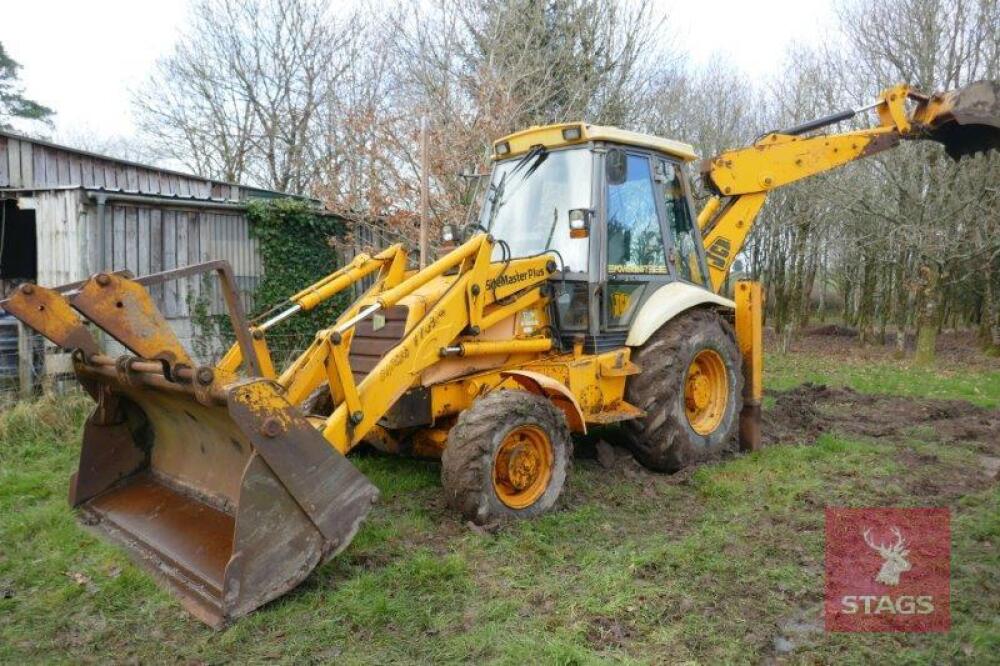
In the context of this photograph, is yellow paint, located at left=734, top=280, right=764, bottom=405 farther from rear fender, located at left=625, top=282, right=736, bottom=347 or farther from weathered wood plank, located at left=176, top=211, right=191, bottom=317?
weathered wood plank, located at left=176, top=211, right=191, bottom=317

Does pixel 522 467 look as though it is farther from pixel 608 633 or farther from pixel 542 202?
pixel 542 202

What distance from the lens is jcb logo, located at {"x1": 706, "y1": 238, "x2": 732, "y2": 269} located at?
7.23m

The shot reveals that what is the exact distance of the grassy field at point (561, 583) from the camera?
128 inches

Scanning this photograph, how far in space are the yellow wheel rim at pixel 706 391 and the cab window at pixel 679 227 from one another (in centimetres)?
74

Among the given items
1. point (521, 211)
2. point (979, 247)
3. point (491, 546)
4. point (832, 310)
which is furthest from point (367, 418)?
point (832, 310)

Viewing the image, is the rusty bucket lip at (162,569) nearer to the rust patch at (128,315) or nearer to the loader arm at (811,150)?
the rust patch at (128,315)

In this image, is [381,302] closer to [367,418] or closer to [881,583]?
[367,418]

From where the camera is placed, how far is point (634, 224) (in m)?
5.95

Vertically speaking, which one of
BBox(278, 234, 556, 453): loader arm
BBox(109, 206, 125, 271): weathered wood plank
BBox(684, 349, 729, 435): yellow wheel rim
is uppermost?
BBox(109, 206, 125, 271): weathered wood plank

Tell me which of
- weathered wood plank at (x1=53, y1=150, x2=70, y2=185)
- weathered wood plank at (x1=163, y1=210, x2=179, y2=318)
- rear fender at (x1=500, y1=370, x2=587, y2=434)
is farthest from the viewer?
weathered wood plank at (x1=53, y1=150, x2=70, y2=185)

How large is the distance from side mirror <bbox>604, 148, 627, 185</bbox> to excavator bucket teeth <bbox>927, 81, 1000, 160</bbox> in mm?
3161

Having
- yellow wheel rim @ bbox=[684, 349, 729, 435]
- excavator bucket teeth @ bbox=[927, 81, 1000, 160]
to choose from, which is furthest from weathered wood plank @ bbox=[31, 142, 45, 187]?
excavator bucket teeth @ bbox=[927, 81, 1000, 160]

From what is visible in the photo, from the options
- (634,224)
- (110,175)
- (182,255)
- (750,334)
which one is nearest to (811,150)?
(750,334)

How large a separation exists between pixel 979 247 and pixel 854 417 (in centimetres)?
756
